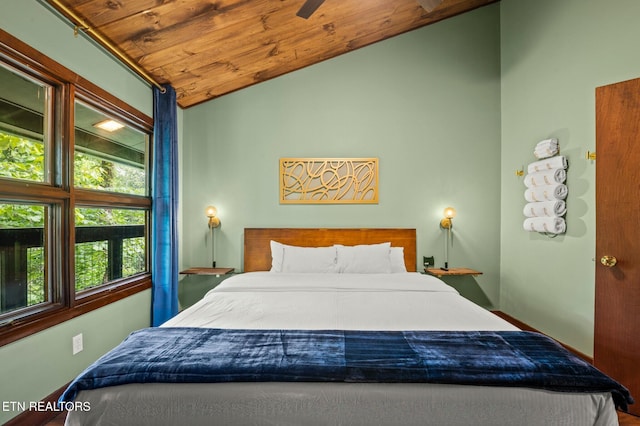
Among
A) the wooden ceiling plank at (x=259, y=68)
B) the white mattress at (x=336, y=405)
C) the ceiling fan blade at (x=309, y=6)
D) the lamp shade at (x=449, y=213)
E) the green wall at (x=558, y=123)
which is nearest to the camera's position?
the white mattress at (x=336, y=405)

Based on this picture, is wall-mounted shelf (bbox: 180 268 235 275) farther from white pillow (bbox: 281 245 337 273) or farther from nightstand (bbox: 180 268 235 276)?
white pillow (bbox: 281 245 337 273)

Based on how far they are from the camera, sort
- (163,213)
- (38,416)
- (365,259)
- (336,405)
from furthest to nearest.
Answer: (365,259), (163,213), (38,416), (336,405)

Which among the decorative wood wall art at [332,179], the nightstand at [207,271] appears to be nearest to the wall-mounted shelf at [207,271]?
the nightstand at [207,271]

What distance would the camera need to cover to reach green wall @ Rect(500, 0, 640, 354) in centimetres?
226

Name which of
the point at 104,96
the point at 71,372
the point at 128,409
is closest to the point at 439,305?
the point at 128,409

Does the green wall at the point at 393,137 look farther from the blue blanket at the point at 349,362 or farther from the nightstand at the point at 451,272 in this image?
the blue blanket at the point at 349,362

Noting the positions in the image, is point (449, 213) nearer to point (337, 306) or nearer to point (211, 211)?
point (337, 306)

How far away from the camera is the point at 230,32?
2488 millimetres

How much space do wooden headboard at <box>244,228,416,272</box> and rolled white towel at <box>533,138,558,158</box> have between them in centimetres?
136

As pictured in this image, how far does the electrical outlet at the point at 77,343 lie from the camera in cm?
198

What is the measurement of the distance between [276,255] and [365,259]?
36.3 inches

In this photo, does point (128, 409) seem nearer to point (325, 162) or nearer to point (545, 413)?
point (545, 413)

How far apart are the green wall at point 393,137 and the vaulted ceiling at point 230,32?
21 cm

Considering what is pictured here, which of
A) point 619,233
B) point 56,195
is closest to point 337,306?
point 619,233
